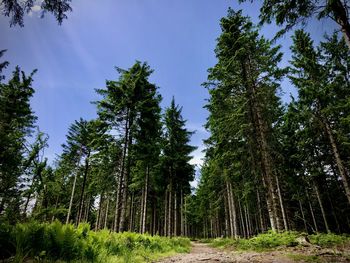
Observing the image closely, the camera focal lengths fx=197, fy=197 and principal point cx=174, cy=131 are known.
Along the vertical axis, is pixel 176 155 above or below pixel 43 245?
above

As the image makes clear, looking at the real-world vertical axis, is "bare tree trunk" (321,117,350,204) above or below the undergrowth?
above

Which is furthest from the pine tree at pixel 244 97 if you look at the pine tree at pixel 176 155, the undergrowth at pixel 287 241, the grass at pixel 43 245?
the grass at pixel 43 245

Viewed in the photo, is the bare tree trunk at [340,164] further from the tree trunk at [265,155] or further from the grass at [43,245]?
the grass at [43,245]

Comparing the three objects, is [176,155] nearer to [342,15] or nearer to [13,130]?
[13,130]

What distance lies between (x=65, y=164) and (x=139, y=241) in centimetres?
1934

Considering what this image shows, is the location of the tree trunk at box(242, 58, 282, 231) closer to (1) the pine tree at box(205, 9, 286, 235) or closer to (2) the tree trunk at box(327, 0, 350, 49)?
(1) the pine tree at box(205, 9, 286, 235)

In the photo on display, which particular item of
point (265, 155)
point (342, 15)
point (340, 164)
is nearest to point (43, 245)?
point (265, 155)

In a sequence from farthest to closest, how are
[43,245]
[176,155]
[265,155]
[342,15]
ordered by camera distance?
[176,155]
[265,155]
[342,15]
[43,245]

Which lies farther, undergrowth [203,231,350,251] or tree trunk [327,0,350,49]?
undergrowth [203,231,350,251]

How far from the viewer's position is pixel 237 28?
14.8 meters

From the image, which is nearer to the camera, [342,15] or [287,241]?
[342,15]

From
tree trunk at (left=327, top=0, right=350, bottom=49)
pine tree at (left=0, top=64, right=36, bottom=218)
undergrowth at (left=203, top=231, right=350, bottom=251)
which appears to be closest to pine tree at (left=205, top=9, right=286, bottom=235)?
undergrowth at (left=203, top=231, right=350, bottom=251)

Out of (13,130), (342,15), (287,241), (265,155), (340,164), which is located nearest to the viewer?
(342,15)

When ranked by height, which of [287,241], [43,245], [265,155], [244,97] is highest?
[244,97]
